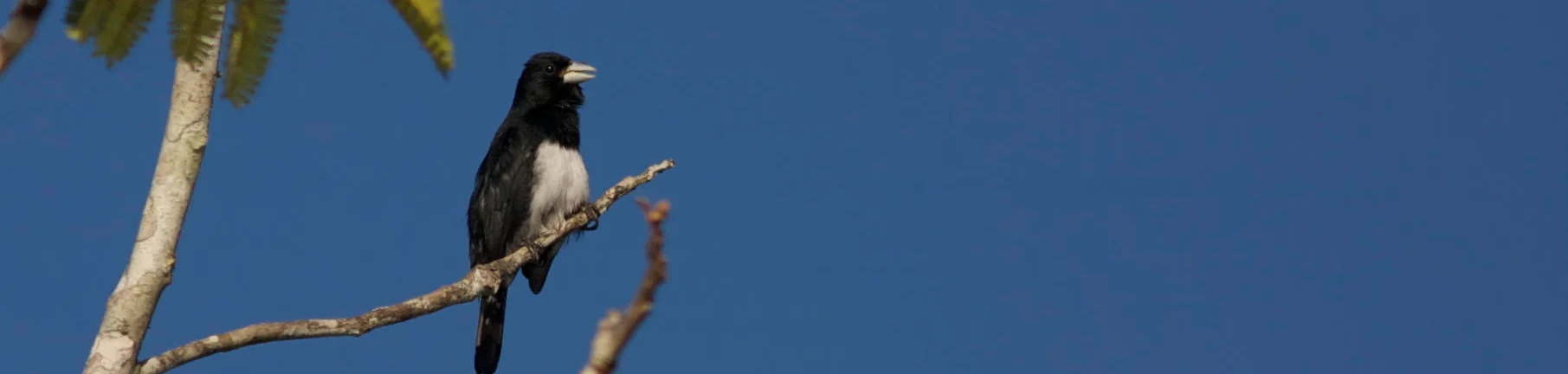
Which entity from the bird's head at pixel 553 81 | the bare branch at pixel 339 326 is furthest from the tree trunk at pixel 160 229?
the bird's head at pixel 553 81

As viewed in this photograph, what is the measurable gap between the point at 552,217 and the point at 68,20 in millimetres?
5827

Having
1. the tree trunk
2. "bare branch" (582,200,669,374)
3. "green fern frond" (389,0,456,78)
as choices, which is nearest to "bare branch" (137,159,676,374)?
the tree trunk

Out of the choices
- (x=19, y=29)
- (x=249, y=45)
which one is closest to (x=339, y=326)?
(x=249, y=45)

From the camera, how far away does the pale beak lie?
37.3ft

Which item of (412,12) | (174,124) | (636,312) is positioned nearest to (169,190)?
(174,124)

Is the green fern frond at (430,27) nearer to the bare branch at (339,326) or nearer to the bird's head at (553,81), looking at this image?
the bare branch at (339,326)

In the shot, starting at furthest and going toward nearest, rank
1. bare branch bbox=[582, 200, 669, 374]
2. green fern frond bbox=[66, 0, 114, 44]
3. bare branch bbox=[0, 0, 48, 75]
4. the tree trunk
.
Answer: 1. the tree trunk
2. green fern frond bbox=[66, 0, 114, 44]
3. bare branch bbox=[0, 0, 48, 75]
4. bare branch bbox=[582, 200, 669, 374]

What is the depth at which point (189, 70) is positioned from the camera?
5.38 m

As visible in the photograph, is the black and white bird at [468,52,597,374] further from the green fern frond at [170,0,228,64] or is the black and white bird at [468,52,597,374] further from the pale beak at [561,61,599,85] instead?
the green fern frond at [170,0,228,64]

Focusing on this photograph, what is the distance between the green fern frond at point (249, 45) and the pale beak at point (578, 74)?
6.03m

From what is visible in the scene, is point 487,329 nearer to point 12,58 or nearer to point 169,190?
point 169,190

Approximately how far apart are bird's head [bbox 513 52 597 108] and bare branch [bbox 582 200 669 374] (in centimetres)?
937

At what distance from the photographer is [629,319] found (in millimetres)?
1969

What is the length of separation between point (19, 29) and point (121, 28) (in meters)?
0.91
